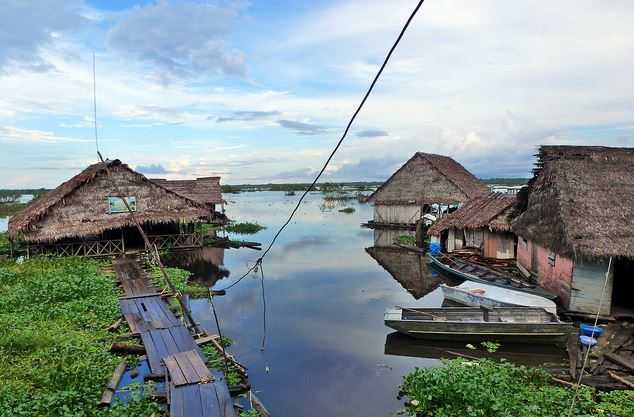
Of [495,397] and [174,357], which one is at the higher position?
[495,397]

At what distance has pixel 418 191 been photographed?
108 ft

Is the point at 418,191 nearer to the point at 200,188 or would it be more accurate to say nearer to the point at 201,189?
the point at 201,189

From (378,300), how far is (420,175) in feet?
63.2

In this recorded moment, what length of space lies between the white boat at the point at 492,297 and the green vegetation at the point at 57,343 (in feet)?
33.6

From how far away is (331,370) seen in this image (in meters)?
10.2

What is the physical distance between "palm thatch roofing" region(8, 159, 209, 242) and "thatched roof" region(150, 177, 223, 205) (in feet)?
23.8

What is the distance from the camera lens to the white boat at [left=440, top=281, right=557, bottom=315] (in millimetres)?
12188

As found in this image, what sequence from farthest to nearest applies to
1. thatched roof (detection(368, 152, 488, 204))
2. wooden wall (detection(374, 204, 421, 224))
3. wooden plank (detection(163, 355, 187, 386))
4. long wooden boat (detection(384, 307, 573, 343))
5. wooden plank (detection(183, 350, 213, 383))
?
wooden wall (detection(374, 204, 421, 224))
thatched roof (detection(368, 152, 488, 204))
long wooden boat (detection(384, 307, 573, 343))
wooden plank (detection(183, 350, 213, 383))
wooden plank (detection(163, 355, 187, 386))

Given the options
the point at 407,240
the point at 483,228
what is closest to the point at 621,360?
the point at 483,228

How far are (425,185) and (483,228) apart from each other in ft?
39.9

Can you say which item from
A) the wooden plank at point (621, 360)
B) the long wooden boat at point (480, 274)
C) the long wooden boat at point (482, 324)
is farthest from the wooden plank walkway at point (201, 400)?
the long wooden boat at point (480, 274)

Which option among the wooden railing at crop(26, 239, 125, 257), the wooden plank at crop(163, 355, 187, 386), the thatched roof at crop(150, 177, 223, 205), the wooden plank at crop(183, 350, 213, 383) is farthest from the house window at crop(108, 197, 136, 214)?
the wooden plank at crop(163, 355, 187, 386)

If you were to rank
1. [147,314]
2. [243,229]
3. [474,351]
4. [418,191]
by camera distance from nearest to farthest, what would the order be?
1. [474,351]
2. [147,314]
3. [418,191]
4. [243,229]

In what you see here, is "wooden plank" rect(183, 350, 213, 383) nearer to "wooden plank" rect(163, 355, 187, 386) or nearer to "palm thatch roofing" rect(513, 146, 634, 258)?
"wooden plank" rect(163, 355, 187, 386)
